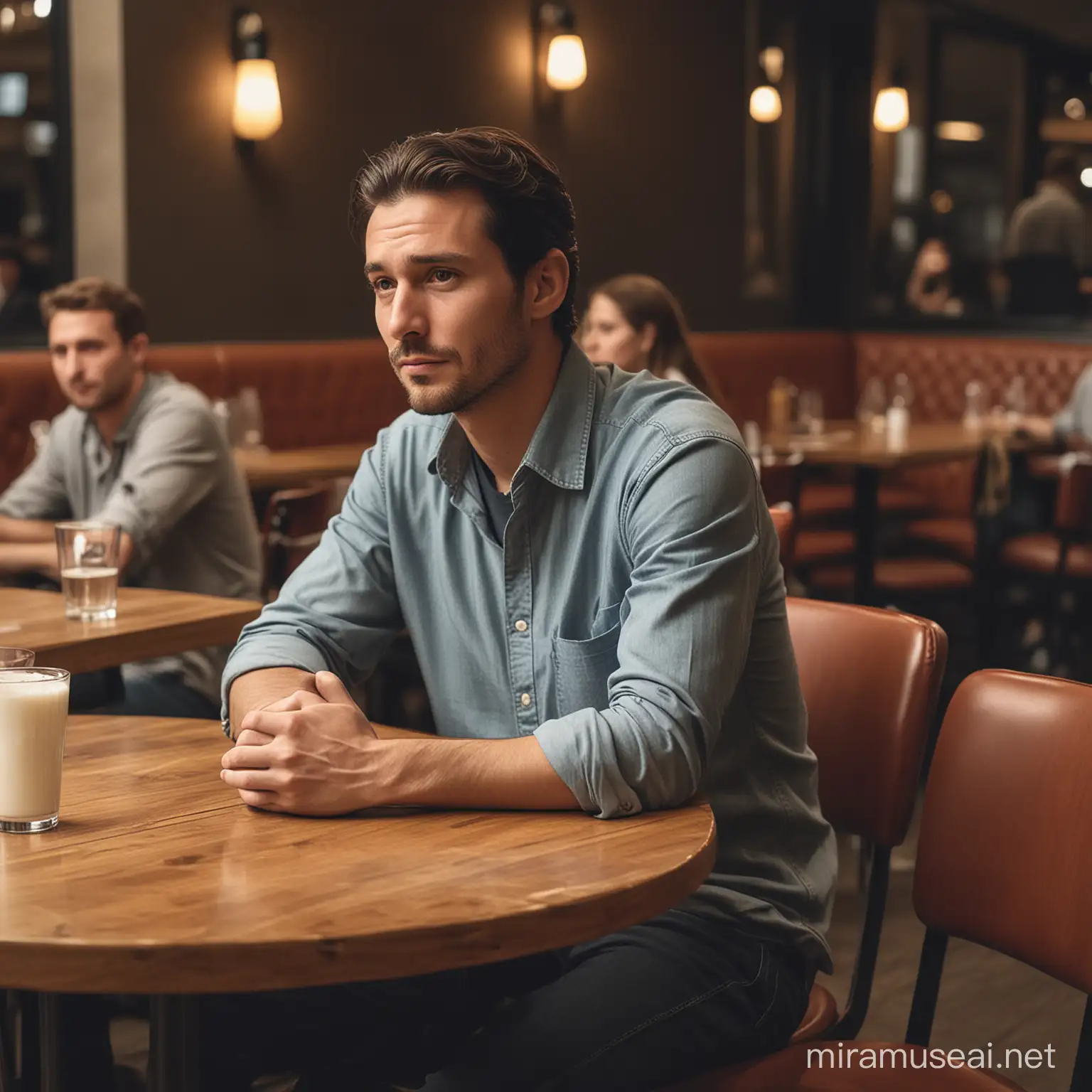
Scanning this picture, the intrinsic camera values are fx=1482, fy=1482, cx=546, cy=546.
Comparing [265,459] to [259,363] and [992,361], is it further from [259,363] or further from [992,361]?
[992,361]

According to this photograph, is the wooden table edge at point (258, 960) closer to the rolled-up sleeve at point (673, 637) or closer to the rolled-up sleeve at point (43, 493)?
the rolled-up sleeve at point (673, 637)

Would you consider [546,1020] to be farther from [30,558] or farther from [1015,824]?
[30,558]

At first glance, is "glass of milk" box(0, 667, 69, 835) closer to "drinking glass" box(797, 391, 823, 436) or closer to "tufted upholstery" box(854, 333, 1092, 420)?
"drinking glass" box(797, 391, 823, 436)

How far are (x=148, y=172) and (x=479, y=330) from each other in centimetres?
486

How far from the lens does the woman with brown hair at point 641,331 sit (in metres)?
4.36

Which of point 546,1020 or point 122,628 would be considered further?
point 122,628

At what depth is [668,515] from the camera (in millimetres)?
1553

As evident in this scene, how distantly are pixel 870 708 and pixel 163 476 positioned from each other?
1888mm

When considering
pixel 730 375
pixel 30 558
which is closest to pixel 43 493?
pixel 30 558

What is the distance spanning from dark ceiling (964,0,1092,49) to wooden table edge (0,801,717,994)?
8033 mm

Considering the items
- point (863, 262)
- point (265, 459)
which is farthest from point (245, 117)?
point (863, 262)

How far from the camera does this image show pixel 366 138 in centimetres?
681

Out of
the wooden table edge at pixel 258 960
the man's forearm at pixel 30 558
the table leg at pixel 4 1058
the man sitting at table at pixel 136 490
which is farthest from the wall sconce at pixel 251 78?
the wooden table edge at pixel 258 960

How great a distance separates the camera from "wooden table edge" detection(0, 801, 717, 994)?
1.08 m
